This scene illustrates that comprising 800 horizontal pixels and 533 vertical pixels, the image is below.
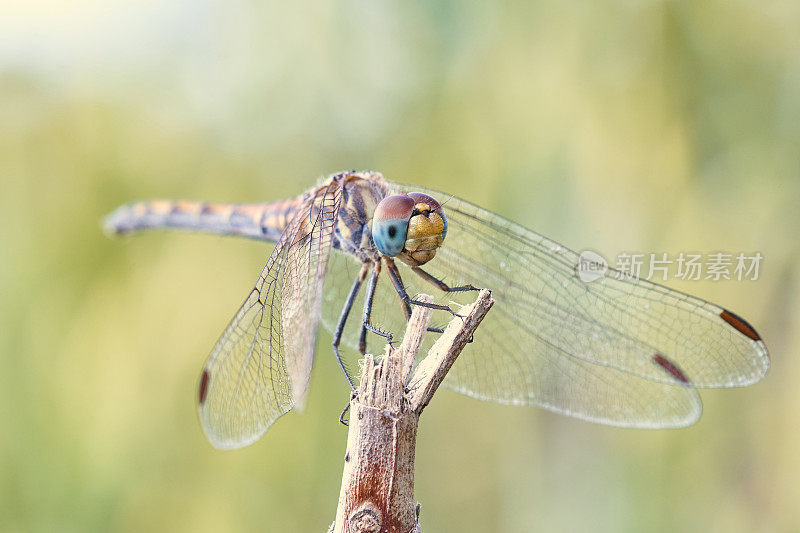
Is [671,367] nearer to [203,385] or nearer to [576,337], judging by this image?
[576,337]

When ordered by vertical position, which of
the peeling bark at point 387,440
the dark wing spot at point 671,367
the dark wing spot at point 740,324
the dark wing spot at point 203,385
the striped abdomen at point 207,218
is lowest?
the peeling bark at point 387,440

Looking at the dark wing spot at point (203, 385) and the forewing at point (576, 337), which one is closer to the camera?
the dark wing spot at point (203, 385)

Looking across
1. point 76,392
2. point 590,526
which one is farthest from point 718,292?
point 76,392

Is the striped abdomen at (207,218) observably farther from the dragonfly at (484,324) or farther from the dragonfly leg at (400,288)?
the dragonfly leg at (400,288)

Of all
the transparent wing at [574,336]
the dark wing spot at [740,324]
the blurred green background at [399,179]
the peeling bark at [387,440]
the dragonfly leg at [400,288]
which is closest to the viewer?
the peeling bark at [387,440]

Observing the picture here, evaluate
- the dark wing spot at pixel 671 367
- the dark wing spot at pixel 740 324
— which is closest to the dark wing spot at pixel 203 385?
the dark wing spot at pixel 671 367

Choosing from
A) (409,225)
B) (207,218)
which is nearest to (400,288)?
(409,225)

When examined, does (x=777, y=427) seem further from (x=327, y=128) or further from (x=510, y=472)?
(x=327, y=128)
